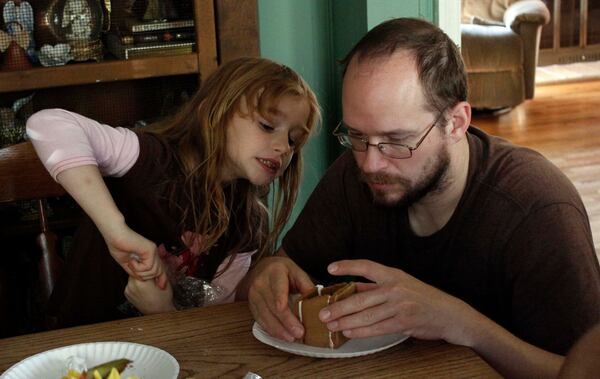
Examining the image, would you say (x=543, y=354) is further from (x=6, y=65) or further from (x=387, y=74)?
(x=6, y=65)

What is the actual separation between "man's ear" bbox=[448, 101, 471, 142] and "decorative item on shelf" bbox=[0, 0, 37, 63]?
1349mm

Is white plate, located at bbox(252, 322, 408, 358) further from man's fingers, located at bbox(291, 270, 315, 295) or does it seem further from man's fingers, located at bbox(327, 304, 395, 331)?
man's fingers, located at bbox(291, 270, 315, 295)

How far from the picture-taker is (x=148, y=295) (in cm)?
166

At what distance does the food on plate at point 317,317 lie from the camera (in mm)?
1345

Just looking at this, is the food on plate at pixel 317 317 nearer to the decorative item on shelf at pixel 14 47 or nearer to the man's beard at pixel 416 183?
the man's beard at pixel 416 183

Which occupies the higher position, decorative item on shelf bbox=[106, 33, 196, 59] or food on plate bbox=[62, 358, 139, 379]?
decorative item on shelf bbox=[106, 33, 196, 59]

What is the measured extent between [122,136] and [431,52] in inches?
26.6

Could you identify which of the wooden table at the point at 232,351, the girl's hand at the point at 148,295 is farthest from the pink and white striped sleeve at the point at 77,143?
the wooden table at the point at 232,351

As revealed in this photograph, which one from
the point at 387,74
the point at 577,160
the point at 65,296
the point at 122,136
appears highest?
the point at 387,74

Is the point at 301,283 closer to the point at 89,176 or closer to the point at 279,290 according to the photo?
the point at 279,290

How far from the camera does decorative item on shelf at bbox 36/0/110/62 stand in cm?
252

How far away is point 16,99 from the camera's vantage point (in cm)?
252

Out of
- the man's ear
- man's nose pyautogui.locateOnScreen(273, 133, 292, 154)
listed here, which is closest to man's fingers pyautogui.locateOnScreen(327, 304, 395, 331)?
the man's ear

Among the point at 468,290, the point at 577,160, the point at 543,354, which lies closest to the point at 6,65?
the point at 468,290
